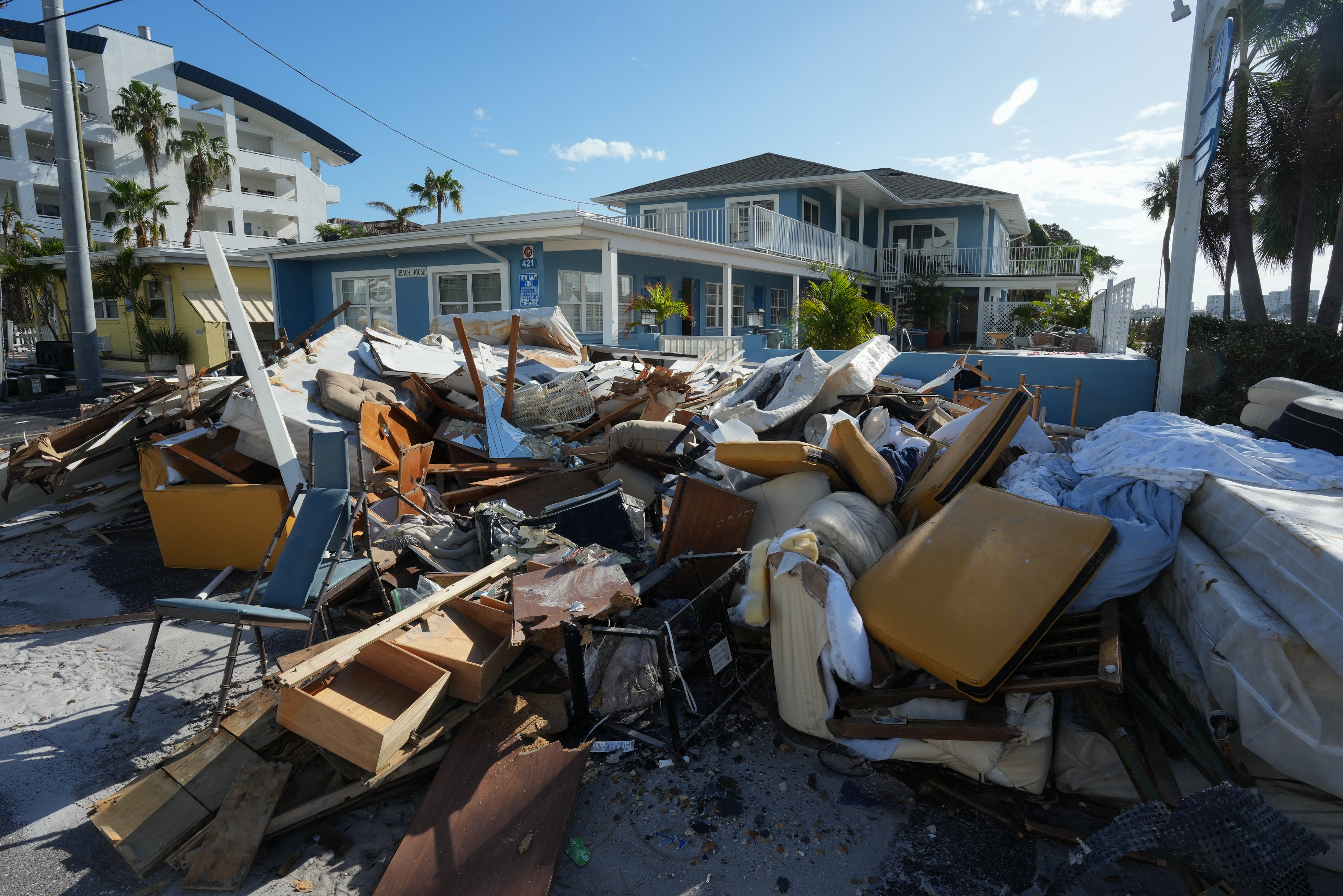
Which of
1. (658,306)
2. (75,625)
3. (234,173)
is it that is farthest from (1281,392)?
(234,173)

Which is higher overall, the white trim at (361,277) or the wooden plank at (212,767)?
the white trim at (361,277)

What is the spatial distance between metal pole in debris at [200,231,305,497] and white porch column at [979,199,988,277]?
71.5 ft

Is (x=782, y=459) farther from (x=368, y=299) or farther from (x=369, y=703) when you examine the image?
(x=368, y=299)

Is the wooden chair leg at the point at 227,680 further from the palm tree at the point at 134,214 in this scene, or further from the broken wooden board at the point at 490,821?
the palm tree at the point at 134,214

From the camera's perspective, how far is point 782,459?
4457 mm

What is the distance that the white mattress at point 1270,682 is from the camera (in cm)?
221

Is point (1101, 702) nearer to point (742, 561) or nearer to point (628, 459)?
point (742, 561)

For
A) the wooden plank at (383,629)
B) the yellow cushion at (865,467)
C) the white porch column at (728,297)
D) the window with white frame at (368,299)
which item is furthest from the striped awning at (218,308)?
the yellow cushion at (865,467)

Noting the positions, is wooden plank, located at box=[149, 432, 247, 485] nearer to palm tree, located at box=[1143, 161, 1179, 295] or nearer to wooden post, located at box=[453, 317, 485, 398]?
wooden post, located at box=[453, 317, 485, 398]

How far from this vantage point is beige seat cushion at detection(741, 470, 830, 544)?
4359mm

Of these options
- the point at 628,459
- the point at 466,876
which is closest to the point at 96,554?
the point at 628,459

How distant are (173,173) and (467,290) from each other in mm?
30675

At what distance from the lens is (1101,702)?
9.29 feet

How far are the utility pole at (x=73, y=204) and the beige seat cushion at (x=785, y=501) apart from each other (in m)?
14.1
